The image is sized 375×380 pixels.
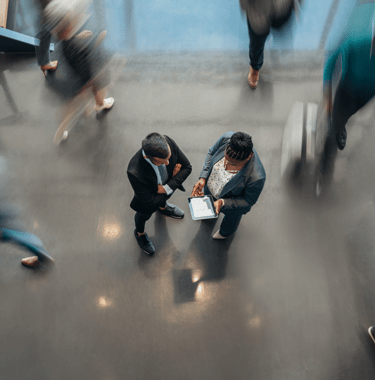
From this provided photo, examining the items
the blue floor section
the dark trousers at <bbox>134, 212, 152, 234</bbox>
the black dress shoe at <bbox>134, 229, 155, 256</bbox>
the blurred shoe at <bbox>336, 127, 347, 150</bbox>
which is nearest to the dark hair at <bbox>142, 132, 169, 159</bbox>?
the dark trousers at <bbox>134, 212, 152, 234</bbox>

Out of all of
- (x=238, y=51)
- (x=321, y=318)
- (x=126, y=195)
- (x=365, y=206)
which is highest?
(x=238, y=51)

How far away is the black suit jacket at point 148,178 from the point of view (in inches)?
86.5

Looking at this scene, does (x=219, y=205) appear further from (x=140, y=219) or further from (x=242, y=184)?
(x=140, y=219)

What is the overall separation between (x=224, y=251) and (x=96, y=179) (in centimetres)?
205

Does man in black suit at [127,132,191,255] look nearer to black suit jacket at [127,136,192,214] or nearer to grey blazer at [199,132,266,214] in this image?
black suit jacket at [127,136,192,214]

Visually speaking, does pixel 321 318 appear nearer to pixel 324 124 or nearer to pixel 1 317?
pixel 324 124

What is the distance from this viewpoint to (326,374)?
2604 mm

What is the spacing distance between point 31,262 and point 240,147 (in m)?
2.84

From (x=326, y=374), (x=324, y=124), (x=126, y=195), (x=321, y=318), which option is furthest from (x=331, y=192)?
(x=126, y=195)

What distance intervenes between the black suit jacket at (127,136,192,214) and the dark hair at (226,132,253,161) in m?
0.65

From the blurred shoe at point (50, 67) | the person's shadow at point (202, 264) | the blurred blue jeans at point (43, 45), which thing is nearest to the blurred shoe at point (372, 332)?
the person's shadow at point (202, 264)

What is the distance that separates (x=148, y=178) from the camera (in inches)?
89.3

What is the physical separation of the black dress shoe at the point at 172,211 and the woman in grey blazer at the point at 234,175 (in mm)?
759

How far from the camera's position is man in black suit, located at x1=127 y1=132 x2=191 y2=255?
2.03 metres
